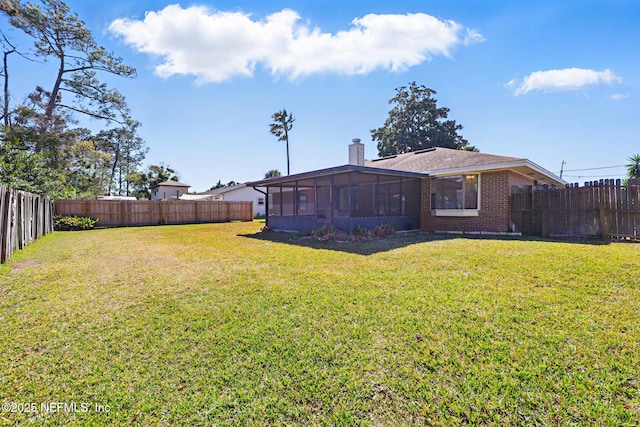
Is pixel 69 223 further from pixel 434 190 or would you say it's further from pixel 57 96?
pixel 434 190

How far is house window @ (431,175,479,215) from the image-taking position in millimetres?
10867

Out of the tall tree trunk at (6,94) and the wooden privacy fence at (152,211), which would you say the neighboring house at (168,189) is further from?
the tall tree trunk at (6,94)

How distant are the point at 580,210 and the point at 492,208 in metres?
2.31

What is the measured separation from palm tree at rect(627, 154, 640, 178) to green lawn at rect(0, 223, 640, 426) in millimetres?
25830

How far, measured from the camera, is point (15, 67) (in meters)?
18.6

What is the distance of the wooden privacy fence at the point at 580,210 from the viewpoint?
816cm

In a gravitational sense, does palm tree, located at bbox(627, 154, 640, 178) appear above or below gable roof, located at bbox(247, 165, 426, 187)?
above

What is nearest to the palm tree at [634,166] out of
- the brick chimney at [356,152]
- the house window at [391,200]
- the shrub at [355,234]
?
the house window at [391,200]

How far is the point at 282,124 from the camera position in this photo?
32781 mm

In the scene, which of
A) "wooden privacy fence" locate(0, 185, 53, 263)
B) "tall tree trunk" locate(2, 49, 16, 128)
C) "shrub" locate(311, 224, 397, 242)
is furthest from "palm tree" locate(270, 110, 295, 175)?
"shrub" locate(311, 224, 397, 242)

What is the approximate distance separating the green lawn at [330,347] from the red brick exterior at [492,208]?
5181 millimetres

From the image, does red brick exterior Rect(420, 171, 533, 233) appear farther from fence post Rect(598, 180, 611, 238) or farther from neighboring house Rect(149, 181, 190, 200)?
neighboring house Rect(149, 181, 190, 200)

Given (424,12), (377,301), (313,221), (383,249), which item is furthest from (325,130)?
(377,301)

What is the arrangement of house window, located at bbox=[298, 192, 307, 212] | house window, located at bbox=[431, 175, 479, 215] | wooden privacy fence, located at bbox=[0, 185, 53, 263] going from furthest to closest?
house window, located at bbox=[298, 192, 307, 212]
house window, located at bbox=[431, 175, 479, 215]
wooden privacy fence, located at bbox=[0, 185, 53, 263]
